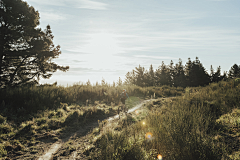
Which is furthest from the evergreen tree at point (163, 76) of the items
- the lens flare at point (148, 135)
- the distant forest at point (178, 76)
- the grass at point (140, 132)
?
the lens flare at point (148, 135)

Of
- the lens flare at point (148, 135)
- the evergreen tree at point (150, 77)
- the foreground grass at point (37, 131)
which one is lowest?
the foreground grass at point (37, 131)

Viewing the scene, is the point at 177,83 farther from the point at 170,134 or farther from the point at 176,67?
the point at 170,134

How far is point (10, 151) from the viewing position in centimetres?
484

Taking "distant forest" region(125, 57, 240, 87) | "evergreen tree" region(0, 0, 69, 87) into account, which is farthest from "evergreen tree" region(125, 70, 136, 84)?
"evergreen tree" region(0, 0, 69, 87)

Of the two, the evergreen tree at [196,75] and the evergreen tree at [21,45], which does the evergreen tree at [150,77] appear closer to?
the evergreen tree at [196,75]

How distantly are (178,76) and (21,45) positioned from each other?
4473 cm

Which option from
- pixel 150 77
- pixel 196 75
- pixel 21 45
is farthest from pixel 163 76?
pixel 21 45

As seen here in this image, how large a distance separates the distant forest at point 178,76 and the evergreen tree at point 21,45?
2975 cm

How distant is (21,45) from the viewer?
555 inches

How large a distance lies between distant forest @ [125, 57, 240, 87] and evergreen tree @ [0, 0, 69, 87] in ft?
97.6

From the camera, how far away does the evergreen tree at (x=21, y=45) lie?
13.1m

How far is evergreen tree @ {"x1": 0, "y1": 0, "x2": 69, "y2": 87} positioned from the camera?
43.0 feet

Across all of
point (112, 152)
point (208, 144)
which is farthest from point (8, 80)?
point (208, 144)

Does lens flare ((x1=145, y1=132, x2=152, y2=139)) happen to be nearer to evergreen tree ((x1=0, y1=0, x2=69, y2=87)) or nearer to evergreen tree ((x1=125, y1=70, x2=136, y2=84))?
evergreen tree ((x1=0, y1=0, x2=69, y2=87))
